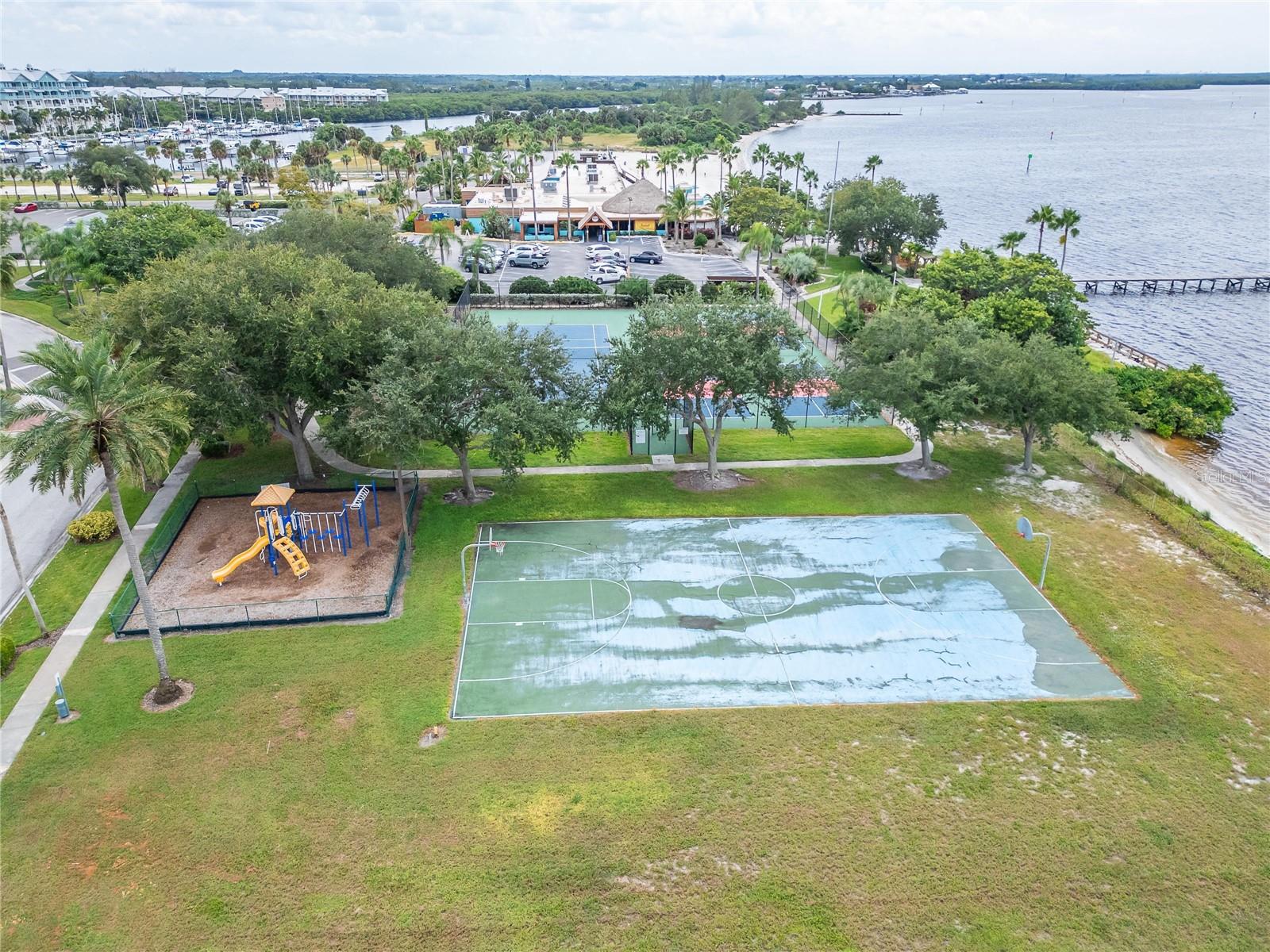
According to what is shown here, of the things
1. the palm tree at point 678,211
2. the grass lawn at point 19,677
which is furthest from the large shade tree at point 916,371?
the palm tree at point 678,211

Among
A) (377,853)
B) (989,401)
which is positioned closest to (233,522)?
(377,853)

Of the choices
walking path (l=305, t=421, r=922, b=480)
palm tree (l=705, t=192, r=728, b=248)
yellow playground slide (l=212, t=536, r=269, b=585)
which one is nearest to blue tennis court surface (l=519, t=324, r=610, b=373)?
walking path (l=305, t=421, r=922, b=480)

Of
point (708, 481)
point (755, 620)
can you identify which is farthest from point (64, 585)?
point (708, 481)

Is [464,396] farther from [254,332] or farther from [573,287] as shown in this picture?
Result: [573,287]

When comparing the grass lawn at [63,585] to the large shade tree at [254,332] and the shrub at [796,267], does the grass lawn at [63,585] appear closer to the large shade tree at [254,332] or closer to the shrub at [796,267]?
the large shade tree at [254,332]

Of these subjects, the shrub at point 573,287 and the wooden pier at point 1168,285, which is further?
the wooden pier at point 1168,285

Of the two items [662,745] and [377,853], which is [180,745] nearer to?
[377,853]

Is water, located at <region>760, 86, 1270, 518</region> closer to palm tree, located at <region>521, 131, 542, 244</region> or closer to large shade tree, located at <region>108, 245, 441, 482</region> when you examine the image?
large shade tree, located at <region>108, 245, 441, 482</region>
